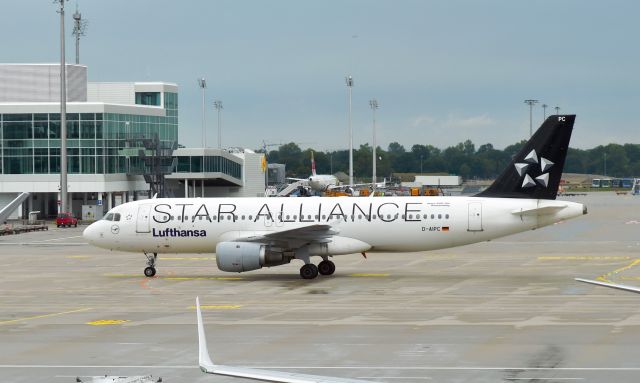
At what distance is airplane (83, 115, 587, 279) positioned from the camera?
42469 mm

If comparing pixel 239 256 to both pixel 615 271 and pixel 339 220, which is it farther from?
pixel 615 271

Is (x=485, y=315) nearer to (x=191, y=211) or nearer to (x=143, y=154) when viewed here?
(x=191, y=211)

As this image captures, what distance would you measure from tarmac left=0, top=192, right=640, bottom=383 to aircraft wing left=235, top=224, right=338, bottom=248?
162cm

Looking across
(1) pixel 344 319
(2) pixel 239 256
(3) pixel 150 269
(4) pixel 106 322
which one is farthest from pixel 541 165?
(4) pixel 106 322

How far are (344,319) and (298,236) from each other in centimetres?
1126

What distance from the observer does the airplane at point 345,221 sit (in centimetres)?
4247


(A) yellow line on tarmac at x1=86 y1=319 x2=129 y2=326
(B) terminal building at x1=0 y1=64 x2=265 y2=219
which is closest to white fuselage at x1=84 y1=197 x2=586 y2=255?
(A) yellow line on tarmac at x1=86 y1=319 x2=129 y2=326

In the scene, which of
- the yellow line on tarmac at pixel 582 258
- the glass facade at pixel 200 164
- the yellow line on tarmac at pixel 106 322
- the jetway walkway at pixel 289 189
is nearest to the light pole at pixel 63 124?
the glass facade at pixel 200 164

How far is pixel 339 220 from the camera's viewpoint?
145ft

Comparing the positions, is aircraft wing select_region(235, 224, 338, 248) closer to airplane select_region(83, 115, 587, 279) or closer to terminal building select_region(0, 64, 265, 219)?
airplane select_region(83, 115, 587, 279)

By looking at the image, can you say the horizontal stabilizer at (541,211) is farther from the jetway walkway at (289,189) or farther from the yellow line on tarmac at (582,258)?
the jetway walkway at (289,189)

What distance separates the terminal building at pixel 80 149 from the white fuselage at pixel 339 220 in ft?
198

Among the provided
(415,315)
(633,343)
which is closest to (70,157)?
(415,315)

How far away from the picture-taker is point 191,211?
149 feet
